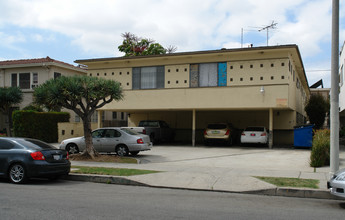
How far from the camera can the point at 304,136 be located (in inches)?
796

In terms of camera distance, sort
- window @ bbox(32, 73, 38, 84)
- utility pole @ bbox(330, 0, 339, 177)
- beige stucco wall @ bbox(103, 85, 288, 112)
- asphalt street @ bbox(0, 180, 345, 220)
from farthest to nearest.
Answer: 1. window @ bbox(32, 73, 38, 84)
2. beige stucco wall @ bbox(103, 85, 288, 112)
3. utility pole @ bbox(330, 0, 339, 177)
4. asphalt street @ bbox(0, 180, 345, 220)

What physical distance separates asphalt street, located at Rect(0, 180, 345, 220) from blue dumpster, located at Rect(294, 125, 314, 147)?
1253cm

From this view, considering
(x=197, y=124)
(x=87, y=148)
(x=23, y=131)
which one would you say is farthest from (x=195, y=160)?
(x=23, y=131)

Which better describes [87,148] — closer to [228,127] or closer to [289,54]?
[228,127]

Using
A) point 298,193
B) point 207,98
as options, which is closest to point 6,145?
point 298,193

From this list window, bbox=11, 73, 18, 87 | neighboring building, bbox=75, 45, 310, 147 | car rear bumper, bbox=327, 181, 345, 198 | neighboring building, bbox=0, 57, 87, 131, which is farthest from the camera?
window, bbox=11, 73, 18, 87

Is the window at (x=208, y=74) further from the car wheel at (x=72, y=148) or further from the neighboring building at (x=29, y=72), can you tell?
the neighboring building at (x=29, y=72)

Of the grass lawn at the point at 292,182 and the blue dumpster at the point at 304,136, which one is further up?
the blue dumpster at the point at 304,136

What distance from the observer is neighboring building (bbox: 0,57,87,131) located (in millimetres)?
28723

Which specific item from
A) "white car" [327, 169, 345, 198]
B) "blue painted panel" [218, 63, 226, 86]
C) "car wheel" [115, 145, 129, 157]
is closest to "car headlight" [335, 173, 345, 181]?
"white car" [327, 169, 345, 198]

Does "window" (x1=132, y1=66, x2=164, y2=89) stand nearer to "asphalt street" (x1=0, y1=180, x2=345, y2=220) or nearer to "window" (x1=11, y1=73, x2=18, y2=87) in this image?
"window" (x1=11, y1=73, x2=18, y2=87)

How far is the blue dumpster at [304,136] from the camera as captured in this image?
20.0 metres

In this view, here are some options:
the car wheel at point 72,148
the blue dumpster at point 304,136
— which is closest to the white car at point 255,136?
the blue dumpster at point 304,136

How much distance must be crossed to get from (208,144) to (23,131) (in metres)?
13.0
